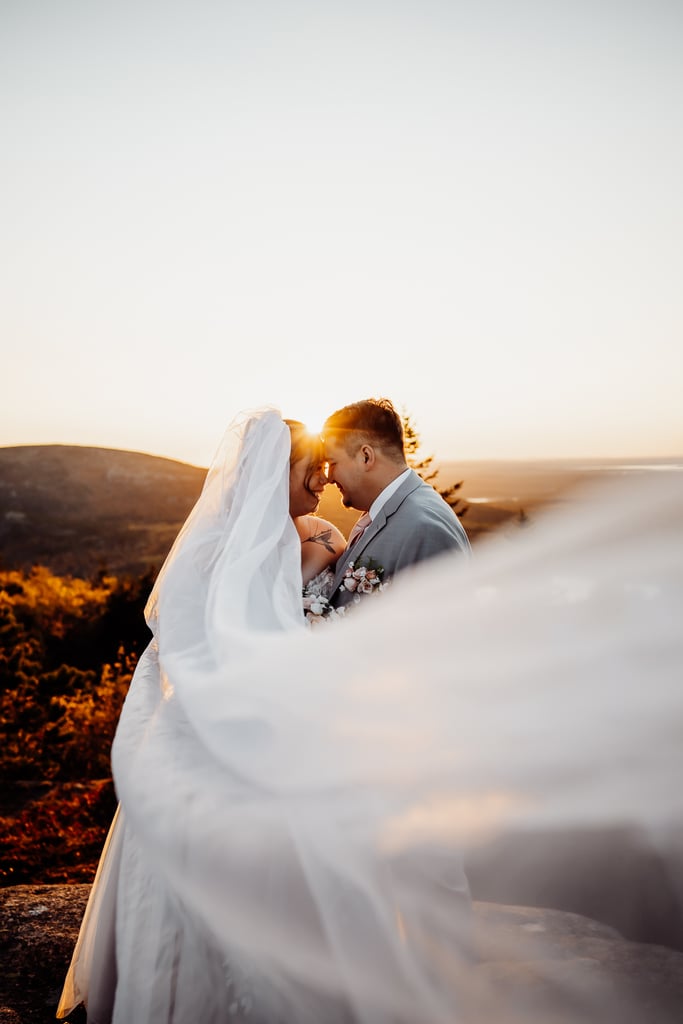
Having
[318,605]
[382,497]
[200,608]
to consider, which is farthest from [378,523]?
[200,608]

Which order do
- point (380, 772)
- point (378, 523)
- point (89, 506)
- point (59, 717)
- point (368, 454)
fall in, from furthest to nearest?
1. point (89, 506)
2. point (59, 717)
3. point (368, 454)
4. point (378, 523)
5. point (380, 772)

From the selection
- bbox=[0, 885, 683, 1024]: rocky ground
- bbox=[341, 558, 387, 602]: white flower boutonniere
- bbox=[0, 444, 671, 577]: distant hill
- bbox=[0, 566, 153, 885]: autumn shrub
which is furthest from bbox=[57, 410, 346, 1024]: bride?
bbox=[0, 444, 671, 577]: distant hill

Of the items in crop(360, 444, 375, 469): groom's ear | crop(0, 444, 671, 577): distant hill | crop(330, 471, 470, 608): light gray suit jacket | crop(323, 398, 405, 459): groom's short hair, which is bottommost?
crop(0, 444, 671, 577): distant hill

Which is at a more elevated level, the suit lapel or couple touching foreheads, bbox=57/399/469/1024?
the suit lapel

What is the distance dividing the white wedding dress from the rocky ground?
2 centimetres

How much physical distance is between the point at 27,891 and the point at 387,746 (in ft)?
11.1

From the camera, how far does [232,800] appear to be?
7.97 feet

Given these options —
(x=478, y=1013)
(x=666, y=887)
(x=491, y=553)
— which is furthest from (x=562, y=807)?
(x=491, y=553)

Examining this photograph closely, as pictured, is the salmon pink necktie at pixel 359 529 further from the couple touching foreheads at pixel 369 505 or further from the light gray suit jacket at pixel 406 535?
the light gray suit jacket at pixel 406 535

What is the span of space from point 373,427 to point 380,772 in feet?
7.23

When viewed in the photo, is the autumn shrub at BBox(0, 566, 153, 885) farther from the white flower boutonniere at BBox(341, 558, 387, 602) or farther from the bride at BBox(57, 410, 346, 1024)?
the white flower boutonniere at BBox(341, 558, 387, 602)

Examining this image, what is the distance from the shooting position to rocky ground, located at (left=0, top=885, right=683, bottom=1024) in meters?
2.14

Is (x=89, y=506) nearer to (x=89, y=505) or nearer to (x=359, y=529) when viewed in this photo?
(x=89, y=505)

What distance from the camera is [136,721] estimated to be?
2926 millimetres
